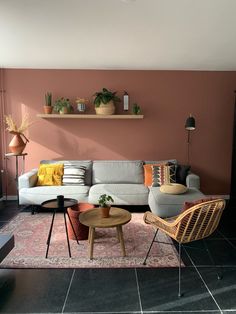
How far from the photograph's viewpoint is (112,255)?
2.76 meters

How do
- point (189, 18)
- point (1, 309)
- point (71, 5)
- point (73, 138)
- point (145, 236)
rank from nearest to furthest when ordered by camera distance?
1. point (1, 309)
2. point (71, 5)
3. point (189, 18)
4. point (145, 236)
5. point (73, 138)

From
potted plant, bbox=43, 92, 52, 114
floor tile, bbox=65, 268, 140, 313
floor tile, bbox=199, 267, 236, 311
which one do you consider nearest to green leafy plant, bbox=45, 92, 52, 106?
potted plant, bbox=43, 92, 52, 114

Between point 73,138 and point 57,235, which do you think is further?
point 73,138

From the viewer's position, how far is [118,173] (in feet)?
14.9

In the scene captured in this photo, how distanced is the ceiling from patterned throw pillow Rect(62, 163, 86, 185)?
179 cm

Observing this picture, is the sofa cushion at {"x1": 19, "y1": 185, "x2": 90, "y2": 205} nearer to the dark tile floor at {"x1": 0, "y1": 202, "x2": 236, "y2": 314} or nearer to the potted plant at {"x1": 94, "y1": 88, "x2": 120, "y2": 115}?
the potted plant at {"x1": 94, "y1": 88, "x2": 120, "y2": 115}

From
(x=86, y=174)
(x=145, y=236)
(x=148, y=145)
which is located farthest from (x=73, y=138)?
(x=145, y=236)

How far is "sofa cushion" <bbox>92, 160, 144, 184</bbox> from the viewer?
4516 millimetres

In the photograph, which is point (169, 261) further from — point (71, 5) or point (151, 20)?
point (71, 5)

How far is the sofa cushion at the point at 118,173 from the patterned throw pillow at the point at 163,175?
0.33 m

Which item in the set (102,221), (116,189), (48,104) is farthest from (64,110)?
(102,221)

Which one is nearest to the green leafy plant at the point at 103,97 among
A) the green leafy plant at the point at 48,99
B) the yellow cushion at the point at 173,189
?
the green leafy plant at the point at 48,99

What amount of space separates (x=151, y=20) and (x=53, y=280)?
2732 millimetres

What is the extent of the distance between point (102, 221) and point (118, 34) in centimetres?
217
